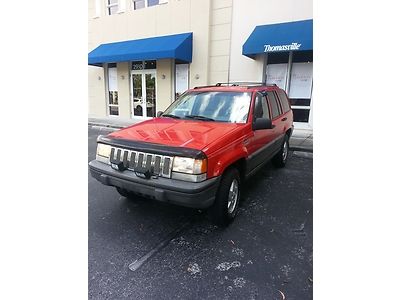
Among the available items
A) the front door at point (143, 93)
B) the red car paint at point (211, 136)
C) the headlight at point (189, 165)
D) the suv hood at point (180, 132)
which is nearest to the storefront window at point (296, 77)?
the front door at point (143, 93)

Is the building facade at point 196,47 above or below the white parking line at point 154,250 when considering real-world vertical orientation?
above

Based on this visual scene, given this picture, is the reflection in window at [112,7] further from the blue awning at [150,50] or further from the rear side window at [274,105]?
the rear side window at [274,105]

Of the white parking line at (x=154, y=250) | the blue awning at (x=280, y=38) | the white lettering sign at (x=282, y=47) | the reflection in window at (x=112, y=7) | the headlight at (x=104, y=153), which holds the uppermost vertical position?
the reflection in window at (x=112, y=7)

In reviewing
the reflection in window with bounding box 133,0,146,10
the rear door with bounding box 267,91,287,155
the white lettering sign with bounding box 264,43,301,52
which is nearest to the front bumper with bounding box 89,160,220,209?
the rear door with bounding box 267,91,287,155

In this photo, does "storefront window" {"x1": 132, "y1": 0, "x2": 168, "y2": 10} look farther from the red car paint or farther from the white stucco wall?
the red car paint

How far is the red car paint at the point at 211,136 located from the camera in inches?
121

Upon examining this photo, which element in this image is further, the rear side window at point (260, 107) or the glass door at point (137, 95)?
the glass door at point (137, 95)

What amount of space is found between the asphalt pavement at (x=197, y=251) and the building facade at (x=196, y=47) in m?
7.01

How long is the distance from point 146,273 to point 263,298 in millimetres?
1121

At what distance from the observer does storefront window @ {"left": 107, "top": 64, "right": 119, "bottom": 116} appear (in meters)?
14.6

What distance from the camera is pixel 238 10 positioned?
10547mm

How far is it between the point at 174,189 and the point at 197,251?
755 millimetres

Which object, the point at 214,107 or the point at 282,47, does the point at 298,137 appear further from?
the point at 214,107
